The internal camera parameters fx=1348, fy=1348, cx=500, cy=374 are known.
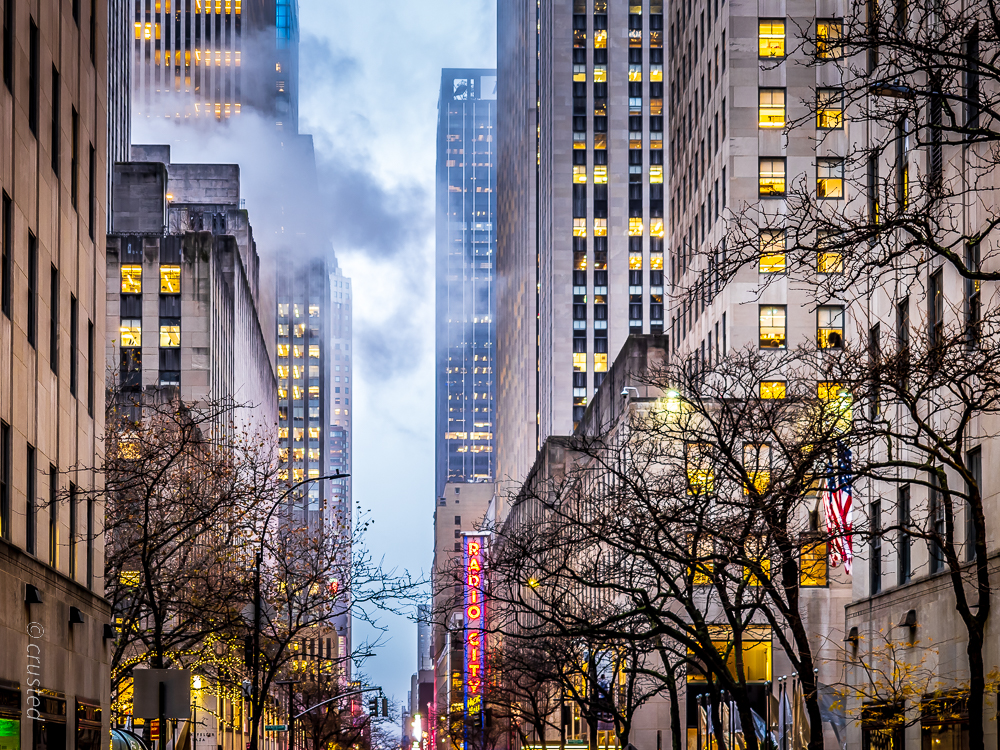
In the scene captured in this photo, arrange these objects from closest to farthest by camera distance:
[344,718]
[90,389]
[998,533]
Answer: [998,533] → [90,389] → [344,718]

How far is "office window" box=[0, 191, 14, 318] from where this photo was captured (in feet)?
87.9

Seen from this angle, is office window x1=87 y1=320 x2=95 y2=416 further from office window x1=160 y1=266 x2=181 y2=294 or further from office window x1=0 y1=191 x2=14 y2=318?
office window x1=160 y1=266 x2=181 y2=294

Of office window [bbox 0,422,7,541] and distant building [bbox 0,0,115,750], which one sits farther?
distant building [bbox 0,0,115,750]

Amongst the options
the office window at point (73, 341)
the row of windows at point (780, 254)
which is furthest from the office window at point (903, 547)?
the office window at point (73, 341)

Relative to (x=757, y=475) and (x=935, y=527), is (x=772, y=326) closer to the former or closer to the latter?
(x=935, y=527)

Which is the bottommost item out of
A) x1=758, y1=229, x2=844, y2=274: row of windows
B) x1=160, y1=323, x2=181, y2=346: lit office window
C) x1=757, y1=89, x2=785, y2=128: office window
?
x1=758, y1=229, x2=844, y2=274: row of windows

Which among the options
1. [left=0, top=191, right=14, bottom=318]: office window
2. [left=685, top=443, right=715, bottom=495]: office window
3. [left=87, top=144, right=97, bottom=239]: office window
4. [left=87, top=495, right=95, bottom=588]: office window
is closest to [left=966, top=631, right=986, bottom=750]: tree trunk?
[left=685, top=443, right=715, bottom=495]: office window

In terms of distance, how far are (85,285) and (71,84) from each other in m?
5.19

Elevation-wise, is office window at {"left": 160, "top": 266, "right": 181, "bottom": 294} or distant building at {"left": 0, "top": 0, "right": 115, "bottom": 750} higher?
office window at {"left": 160, "top": 266, "right": 181, "bottom": 294}

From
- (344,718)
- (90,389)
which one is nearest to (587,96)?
(344,718)

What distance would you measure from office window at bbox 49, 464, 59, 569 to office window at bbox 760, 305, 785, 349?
170 feet

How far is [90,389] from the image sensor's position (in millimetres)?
36844

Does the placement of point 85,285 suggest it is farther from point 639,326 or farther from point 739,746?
point 639,326

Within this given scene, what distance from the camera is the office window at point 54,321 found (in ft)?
103
